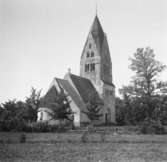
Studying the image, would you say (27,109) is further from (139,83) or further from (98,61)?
(98,61)

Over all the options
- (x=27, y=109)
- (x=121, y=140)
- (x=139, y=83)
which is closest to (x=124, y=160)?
(x=121, y=140)

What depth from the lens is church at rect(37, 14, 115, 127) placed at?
135 ft

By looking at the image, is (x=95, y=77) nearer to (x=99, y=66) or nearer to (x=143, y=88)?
(x=99, y=66)

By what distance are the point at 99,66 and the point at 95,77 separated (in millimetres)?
2401

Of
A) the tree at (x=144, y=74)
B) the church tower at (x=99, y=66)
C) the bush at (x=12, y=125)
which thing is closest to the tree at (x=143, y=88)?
the tree at (x=144, y=74)

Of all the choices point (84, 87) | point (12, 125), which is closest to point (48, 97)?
point (84, 87)

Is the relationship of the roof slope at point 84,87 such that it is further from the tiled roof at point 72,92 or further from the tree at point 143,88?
the tree at point 143,88

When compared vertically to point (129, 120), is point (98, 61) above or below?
above

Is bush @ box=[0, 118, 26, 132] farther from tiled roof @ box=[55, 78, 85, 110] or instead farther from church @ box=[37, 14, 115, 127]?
church @ box=[37, 14, 115, 127]

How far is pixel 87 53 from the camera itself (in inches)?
1922

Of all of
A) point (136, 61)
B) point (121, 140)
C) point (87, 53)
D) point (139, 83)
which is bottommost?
point (121, 140)

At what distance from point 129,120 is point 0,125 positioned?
67.4ft

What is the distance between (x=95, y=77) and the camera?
46.6m

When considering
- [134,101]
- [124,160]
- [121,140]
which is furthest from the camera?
[134,101]
